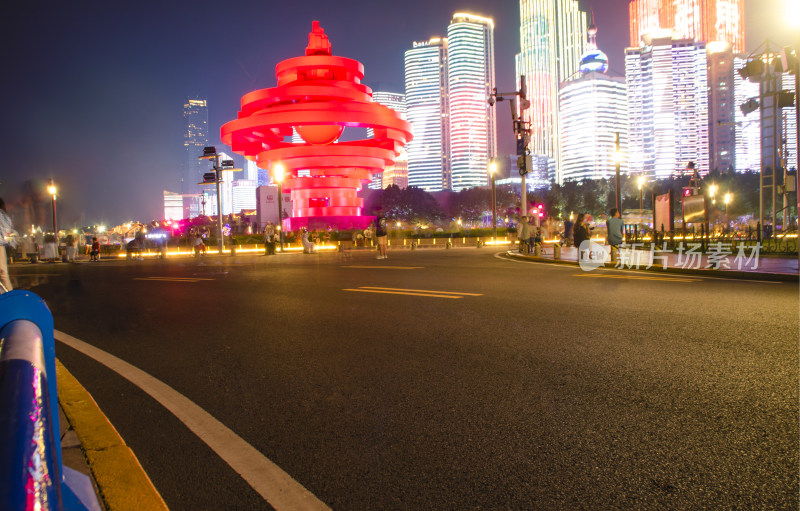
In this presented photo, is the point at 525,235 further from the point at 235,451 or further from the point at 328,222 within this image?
the point at 328,222

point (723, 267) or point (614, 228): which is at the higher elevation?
point (614, 228)

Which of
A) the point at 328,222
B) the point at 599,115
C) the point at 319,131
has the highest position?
the point at 599,115

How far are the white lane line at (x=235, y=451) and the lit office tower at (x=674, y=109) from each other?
209m

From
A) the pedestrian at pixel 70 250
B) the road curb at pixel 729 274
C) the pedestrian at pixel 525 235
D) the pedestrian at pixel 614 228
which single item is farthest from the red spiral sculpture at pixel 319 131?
the road curb at pixel 729 274

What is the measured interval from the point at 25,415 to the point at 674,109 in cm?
22493

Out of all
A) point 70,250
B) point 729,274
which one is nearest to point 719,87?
point 729,274

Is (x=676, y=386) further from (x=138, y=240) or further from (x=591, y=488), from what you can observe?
(x=138, y=240)

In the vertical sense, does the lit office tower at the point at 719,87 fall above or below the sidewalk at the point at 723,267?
above

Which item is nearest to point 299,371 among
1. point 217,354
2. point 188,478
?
point 217,354

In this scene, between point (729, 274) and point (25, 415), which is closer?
point (25, 415)

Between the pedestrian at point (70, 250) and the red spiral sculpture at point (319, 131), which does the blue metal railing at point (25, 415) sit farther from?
the red spiral sculpture at point (319, 131)

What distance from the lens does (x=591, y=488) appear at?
2.40 m

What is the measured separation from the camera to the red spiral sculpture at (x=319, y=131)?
6312 centimetres

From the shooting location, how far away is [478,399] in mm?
3691
